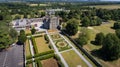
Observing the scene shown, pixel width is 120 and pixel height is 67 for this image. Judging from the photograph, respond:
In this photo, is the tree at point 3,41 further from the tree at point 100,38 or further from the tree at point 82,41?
the tree at point 100,38

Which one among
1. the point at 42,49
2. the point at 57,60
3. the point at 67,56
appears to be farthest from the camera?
the point at 42,49

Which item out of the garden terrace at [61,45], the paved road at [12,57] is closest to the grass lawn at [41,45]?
the garden terrace at [61,45]

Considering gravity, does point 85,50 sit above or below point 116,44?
below

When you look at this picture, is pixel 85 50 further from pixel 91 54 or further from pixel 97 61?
pixel 97 61

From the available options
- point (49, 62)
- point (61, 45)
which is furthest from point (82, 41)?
point (49, 62)

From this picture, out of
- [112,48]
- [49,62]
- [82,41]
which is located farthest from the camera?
[82,41]

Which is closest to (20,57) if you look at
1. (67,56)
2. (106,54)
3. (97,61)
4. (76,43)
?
(67,56)

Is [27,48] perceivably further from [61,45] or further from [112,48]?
[112,48]
